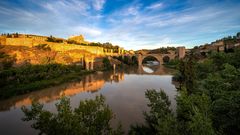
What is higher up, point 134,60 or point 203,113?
point 134,60

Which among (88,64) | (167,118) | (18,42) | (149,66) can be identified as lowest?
(149,66)

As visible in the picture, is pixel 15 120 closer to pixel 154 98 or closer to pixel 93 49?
pixel 154 98

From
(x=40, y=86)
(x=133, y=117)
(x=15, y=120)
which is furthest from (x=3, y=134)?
(x=40, y=86)

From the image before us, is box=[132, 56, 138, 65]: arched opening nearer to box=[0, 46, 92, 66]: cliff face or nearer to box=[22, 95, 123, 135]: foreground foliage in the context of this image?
box=[0, 46, 92, 66]: cliff face

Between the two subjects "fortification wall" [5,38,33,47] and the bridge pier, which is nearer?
the bridge pier

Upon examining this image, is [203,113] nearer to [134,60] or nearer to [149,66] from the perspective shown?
[149,66]

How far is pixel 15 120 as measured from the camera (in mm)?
Result: 10844

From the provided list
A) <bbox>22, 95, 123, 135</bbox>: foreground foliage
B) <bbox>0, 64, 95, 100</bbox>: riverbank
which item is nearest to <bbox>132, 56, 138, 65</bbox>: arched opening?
<bbox>0, 64, 95, 100</bbox>: riverbank

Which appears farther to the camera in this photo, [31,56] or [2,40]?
[2,40]

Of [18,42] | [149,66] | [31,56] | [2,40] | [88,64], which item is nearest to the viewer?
[31,56]

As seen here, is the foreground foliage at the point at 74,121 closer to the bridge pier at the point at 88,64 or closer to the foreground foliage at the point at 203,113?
the foreground foliage at the point at 203,113

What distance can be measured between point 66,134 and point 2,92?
50.6 ft

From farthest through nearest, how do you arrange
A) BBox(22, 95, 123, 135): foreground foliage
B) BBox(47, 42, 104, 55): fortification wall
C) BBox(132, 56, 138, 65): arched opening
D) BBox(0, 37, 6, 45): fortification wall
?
BBox(132, 56, 138, 65): arched opening
BBox(47, 42, 104, 55): fortification wall
BBox(0, 37, 6, 45): fortification wall
BBox(22, 95, 123, 135): foreground foliage

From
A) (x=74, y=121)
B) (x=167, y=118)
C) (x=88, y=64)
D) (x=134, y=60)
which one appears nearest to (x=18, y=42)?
(x=88, y=64)
